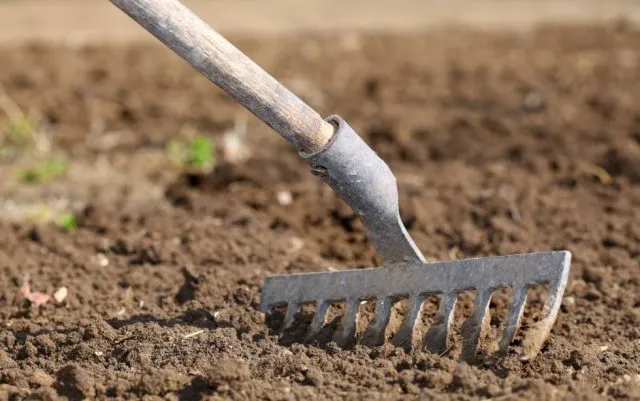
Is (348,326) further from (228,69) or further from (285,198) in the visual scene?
(285,198)

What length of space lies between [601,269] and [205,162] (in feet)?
8.03

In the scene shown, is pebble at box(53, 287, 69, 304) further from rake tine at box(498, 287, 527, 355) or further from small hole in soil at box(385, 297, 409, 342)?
rake tine at box(498, 287, 527, 355)

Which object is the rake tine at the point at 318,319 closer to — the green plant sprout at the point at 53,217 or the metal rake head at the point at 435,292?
the metal rake head at the point at 435,292

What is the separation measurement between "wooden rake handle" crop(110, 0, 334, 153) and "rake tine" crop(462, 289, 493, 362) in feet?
2.32

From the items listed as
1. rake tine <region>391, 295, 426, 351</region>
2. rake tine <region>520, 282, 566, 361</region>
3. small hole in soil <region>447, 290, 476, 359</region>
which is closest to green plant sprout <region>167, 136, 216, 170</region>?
small hole in soil <region>447, 290, 476, 359</region>

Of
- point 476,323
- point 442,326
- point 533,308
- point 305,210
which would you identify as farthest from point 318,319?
point 305,210

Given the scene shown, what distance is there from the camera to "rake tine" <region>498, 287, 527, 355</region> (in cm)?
324

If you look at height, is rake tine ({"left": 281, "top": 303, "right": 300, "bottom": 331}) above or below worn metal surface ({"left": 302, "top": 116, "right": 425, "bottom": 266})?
below

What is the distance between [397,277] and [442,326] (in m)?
0.22

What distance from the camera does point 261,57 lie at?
8.10 m

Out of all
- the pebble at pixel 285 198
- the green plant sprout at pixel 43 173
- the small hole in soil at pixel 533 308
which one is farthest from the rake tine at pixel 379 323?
the green plant sprout at pixel 43 173

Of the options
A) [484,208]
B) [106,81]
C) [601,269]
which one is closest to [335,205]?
[484,208]

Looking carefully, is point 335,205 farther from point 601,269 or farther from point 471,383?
point 471,383

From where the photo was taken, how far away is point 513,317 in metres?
3.25
